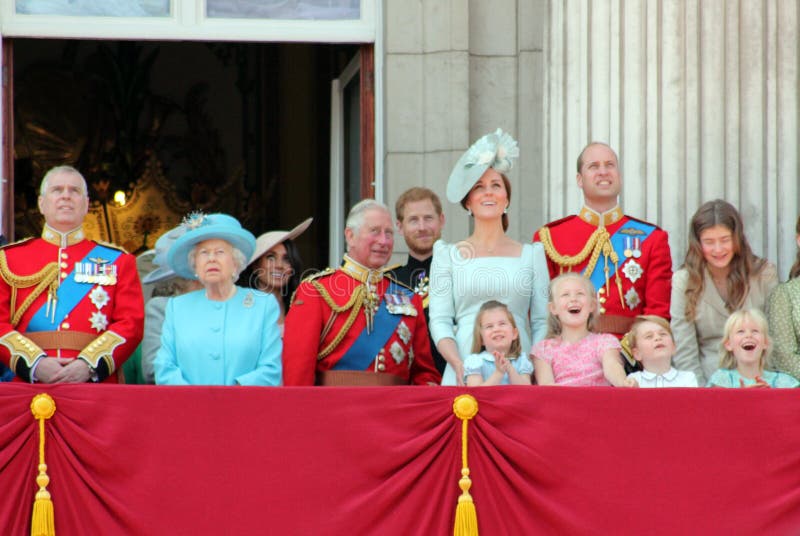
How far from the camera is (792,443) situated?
6770 millimetres

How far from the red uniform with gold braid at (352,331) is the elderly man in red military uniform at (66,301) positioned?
2.26ft

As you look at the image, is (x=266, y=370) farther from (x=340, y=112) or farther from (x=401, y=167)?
(x=340, y=112)

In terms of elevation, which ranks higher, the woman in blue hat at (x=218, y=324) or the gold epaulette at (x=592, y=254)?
the gold epaulette at (x=592, y=254)

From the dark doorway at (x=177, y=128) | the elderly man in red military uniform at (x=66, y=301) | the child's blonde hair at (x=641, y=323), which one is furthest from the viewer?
the dark doorway at (x=177, y=128)

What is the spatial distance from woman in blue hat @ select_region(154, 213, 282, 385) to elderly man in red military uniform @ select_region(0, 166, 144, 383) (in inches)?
8.1

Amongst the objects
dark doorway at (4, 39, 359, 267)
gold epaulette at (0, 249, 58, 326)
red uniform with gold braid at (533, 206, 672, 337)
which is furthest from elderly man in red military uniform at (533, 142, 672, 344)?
dark doorway at (4, 39, 359, 267)

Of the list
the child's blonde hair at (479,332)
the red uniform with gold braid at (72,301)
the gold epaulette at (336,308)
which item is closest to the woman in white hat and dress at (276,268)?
the gold epaulette at (336,308)

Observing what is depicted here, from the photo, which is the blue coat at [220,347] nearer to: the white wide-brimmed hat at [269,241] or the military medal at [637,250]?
the white wide-brimmed hat at [269,241]

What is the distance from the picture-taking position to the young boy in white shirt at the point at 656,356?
7309 millimetres

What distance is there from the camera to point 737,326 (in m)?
7.35

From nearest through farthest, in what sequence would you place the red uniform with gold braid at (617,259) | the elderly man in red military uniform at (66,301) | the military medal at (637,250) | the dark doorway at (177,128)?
1. the elderly man in red military uniform at (66,301)
2. the red uniform with gold braid at (617,259)
3. the military medal at (637,250)
4. the dark doorway at (177,128)

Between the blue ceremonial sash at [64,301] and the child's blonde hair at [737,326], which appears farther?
the blue ceremonial sash at [64,301]

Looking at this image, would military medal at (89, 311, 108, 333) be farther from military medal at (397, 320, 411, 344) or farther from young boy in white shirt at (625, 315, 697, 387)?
young boy in white shirt at (625, 315, 697, 387)

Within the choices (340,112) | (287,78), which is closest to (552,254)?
(340,112)
